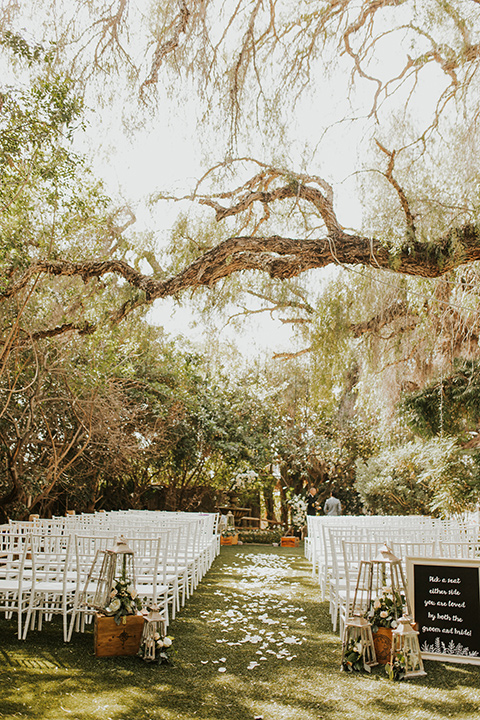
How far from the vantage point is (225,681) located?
3.30 m

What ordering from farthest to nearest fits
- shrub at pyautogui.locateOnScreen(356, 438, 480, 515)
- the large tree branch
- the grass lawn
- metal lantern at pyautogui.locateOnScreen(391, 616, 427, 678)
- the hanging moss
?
shrub at pyautogui.locateOnScreen(356, 438, 480, 515)
the hanging moss
the large tree branch
metal lantern at pyautogui.locateOnScreen(391, 616, 427, 678)
the grass lawn

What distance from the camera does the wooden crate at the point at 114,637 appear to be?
3.67 m

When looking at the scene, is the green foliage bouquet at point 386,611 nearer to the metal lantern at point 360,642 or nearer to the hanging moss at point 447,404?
the metal lantern at point 360,642

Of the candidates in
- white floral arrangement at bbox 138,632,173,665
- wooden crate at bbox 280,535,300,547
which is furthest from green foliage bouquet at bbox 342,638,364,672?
wooden crate at bbox 280,535,300,547

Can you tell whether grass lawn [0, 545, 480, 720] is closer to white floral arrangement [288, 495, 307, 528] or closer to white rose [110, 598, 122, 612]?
white rose [110, 598, 122, 612]

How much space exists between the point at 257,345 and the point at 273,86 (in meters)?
6.79

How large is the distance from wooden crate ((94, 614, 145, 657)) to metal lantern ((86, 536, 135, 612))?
0.34 feet

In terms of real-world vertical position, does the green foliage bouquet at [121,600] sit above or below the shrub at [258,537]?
above

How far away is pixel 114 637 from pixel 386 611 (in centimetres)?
178

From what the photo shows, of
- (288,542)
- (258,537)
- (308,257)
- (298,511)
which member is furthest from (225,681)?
(298,511)

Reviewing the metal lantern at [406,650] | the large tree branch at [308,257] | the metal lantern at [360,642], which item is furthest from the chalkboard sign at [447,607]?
the large tree branch at [308,257]

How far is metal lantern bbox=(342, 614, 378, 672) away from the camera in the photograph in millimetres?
3506

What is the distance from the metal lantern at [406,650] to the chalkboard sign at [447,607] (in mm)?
269

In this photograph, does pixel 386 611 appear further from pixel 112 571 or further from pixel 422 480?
pixel 422 480
